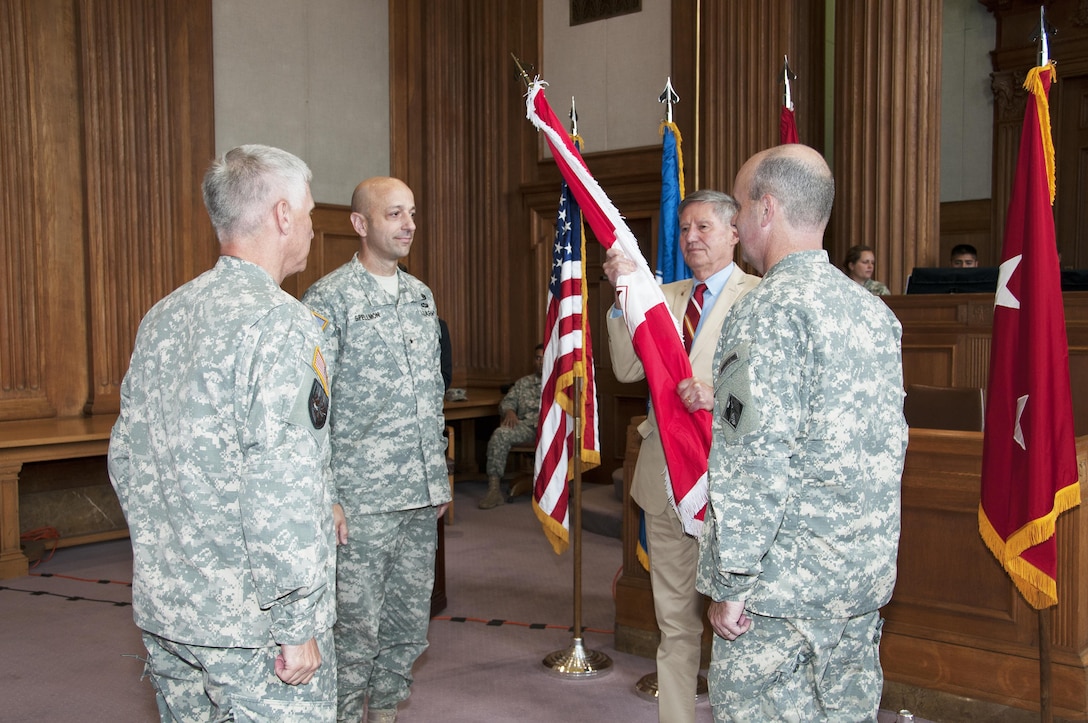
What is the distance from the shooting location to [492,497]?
279 inches

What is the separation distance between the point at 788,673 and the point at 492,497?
17.7 ft

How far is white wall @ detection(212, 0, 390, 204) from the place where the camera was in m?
7.00

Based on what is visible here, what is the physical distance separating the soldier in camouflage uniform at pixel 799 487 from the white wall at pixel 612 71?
220 inches

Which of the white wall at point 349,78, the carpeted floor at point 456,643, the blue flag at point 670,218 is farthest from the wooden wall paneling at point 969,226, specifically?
the blue flag at point 670,218

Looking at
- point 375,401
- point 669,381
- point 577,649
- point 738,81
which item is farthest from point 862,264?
point 375,401

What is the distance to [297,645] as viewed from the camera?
1621 mm

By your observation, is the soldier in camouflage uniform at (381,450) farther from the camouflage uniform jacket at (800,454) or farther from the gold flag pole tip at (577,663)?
the camouflage uniform jacket at (800,454)

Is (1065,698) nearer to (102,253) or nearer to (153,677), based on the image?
(153,677)

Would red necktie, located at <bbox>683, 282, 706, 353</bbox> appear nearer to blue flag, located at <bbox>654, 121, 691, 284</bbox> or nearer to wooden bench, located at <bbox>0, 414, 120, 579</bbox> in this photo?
blue flag, located at <bbox>654, 121, 691, 284</bbox>

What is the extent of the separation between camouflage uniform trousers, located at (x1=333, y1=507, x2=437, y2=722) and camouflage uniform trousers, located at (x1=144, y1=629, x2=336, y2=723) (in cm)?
97

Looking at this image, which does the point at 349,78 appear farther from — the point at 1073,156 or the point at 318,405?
the point at 318,405

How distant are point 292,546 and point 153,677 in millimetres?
440

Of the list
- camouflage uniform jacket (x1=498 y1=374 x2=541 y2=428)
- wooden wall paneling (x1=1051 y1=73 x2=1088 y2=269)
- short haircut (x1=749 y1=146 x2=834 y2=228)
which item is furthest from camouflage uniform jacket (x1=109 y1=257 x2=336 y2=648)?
wooden wall paneling (x1=1051 y1=73 x2=1088 y2=269)

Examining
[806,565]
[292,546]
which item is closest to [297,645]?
[292,546]
